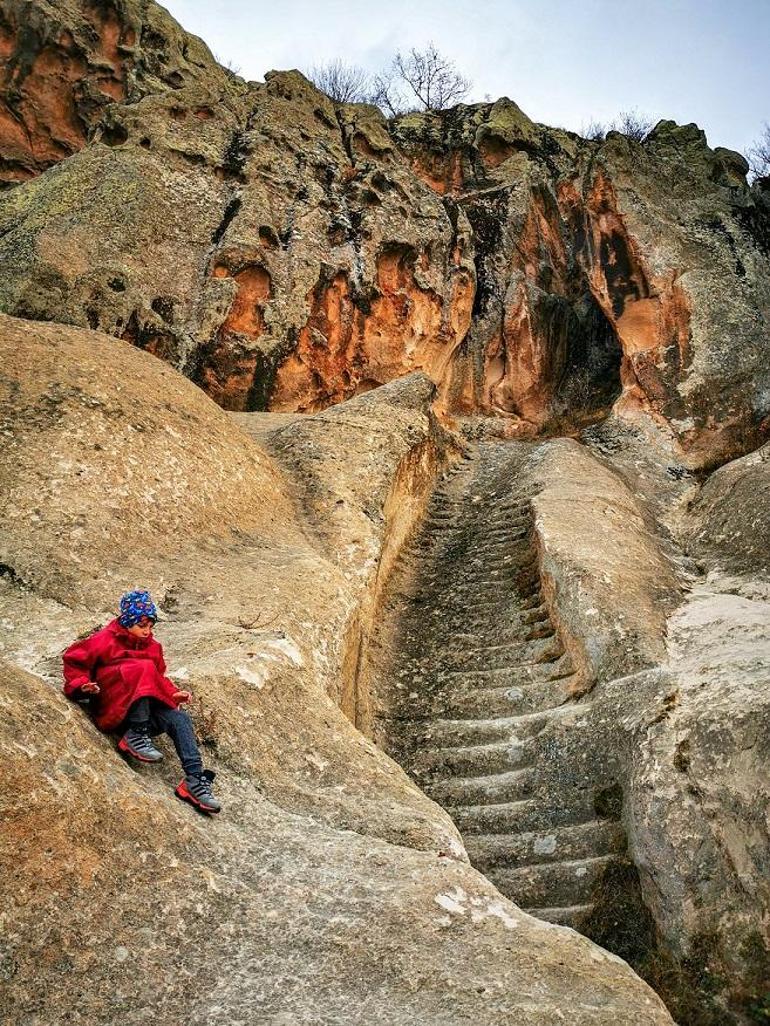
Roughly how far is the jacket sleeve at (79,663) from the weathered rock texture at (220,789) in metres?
0.18

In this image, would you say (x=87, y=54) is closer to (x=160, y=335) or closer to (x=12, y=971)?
(x=160, y=335)

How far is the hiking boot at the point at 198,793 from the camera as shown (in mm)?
5629

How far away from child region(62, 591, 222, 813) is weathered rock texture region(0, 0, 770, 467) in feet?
41.6

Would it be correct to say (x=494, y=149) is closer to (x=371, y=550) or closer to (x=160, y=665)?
(x=371, y=550)

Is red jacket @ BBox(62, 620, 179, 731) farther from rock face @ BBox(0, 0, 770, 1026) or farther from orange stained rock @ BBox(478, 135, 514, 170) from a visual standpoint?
orange stained rock @ BBox(478, 135, 514, 170)

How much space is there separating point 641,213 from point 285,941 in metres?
20.8

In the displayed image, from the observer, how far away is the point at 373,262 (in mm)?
21516

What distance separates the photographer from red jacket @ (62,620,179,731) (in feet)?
18.6

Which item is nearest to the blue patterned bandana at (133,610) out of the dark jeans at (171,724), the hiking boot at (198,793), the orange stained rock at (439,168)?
the dark jeans at (171,724)

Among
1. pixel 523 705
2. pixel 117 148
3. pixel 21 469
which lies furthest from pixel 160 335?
pixel 523 705

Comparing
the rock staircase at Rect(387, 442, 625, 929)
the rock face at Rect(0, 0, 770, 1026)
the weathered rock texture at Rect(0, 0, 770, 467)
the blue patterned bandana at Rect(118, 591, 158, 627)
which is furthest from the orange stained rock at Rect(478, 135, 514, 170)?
the blue patterned bandana at Rect(118, 591, 158, 627)

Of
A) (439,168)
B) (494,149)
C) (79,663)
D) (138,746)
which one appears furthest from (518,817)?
(494,149)

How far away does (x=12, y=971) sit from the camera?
3.97 m

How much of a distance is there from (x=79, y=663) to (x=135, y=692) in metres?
0.45
